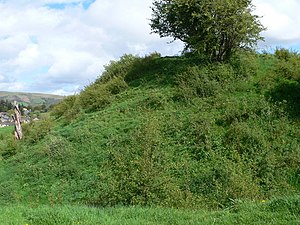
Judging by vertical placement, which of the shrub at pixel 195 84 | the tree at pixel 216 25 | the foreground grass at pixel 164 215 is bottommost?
the foreground grass at pixel 164 215

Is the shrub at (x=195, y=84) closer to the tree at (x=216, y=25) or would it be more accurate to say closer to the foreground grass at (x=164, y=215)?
the tree at (x=216, y=25)

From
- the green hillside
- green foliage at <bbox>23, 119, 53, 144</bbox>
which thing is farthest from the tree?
green foliage at <bbox>23, 119, 53, 144</bbox>

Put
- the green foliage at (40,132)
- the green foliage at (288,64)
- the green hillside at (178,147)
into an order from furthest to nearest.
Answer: the green foliage at (40,132)
the green foliage at (288,64)
the green hillside at (178,147)

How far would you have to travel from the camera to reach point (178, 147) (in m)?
14.0

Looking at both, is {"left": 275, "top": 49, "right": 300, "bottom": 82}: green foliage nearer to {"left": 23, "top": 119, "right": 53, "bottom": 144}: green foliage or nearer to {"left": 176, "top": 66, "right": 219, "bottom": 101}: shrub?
{"left": 176, "top": 66, "right": 219, "bottom": 101}: shrub

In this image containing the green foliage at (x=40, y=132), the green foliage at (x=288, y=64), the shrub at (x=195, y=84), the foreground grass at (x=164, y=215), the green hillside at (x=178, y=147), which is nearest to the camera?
the foreground grass at (x=164, y=215)

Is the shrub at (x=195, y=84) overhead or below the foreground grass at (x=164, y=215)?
overhead

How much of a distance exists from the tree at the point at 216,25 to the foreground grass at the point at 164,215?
12.1 m

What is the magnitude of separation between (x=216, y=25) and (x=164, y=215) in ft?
42.1

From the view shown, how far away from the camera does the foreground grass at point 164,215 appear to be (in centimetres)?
646

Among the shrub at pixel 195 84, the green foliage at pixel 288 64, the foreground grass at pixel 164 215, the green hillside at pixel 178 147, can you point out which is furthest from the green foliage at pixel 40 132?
the green foliage at pixel 288 64

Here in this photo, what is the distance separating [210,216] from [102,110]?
13.1 metres

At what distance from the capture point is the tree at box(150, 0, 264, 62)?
17.8 meters

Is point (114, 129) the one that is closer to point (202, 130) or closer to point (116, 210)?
point (202, 130)
